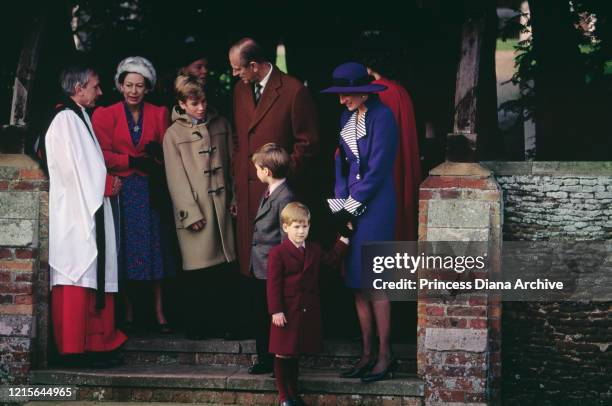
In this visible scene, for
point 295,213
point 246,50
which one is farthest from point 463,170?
point 246,50

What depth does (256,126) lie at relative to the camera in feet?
27.4

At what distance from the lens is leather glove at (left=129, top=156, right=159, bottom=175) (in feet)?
28.0

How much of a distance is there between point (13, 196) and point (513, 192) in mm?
3261

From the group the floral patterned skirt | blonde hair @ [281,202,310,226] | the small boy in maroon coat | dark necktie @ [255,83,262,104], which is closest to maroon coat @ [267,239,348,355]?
the small boy in maroon coat

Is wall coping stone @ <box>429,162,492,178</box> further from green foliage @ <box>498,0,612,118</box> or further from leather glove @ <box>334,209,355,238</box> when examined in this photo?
green foliage @ <box>498,0,612,118</box>

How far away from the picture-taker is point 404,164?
8.15 meters

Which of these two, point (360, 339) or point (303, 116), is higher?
point (303, 116)

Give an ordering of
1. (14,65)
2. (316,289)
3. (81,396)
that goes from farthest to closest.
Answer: (14,65)
(81,396)
(316,289)

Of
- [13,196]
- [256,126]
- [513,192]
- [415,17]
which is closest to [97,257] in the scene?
[13,196]

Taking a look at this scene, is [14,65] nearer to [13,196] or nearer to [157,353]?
[13,196]

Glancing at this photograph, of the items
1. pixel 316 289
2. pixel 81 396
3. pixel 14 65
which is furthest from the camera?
pixel 14 65

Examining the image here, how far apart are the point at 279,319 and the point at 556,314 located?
1.94 m

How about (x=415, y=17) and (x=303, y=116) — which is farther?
(x=415, y=17)

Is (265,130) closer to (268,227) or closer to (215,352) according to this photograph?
(268,227)
